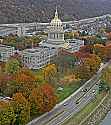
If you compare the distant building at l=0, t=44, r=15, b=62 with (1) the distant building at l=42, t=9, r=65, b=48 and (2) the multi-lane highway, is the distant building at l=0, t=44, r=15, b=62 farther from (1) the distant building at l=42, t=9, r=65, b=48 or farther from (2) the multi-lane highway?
(2) the multi-lane highway

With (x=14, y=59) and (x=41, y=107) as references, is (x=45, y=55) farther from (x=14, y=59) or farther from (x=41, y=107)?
(x=41, y=107)

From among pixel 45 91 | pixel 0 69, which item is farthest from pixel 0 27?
pixel 45 91

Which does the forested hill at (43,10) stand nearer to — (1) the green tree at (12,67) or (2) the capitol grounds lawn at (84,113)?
(1) the green tree at (12,67)

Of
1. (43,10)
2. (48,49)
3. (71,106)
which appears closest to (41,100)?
(71,106)

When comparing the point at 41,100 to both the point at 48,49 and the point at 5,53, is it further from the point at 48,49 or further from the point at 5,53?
the point at 48,49

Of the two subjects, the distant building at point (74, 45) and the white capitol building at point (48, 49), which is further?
the distant building at point (74, 45)

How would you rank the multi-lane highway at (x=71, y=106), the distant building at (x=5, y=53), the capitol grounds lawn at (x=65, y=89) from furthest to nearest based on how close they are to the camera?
the distant building at (x=5, y=53) < the capitol grounds lawn at (x=65, y=89) < the multi-lane highway at (x=71, y=106)

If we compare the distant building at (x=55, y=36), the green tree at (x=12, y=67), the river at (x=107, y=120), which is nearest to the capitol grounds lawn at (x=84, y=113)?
the river at (x=107, y=120)
